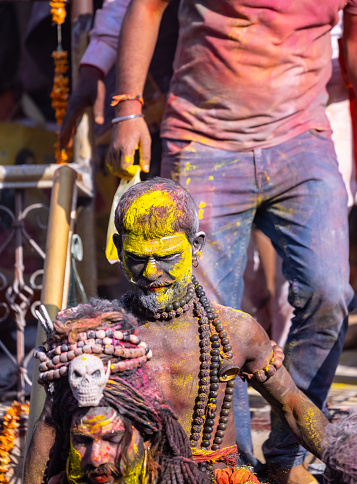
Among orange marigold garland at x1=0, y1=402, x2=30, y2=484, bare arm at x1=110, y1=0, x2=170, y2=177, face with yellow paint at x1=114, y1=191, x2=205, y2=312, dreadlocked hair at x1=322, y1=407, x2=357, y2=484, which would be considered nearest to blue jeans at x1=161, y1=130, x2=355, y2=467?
bare arm at x1=110, y1=0, x2=170, y2=177

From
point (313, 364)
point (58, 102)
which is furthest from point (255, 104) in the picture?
point (58, 102)

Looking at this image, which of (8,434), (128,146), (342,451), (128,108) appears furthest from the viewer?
(8,434)

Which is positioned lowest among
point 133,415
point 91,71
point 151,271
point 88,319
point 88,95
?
point 133,415

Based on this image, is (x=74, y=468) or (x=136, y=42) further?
(x=136, y=42)

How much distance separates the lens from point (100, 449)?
1686 millimetres

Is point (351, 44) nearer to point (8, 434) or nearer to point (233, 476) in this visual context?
point (233, 476)

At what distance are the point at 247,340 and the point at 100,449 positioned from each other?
0.66 m

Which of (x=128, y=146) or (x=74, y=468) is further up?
(x=128, y=146)

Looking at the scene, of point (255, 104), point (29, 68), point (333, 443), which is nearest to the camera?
point (333, 443)

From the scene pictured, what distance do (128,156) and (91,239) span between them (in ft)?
3.91

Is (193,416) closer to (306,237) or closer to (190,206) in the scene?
(190,206)

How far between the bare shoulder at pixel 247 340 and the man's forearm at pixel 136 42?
1.19 m

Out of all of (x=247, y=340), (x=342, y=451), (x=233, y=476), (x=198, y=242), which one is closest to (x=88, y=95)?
(x=198, y=242)

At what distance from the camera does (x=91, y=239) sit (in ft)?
12.4
